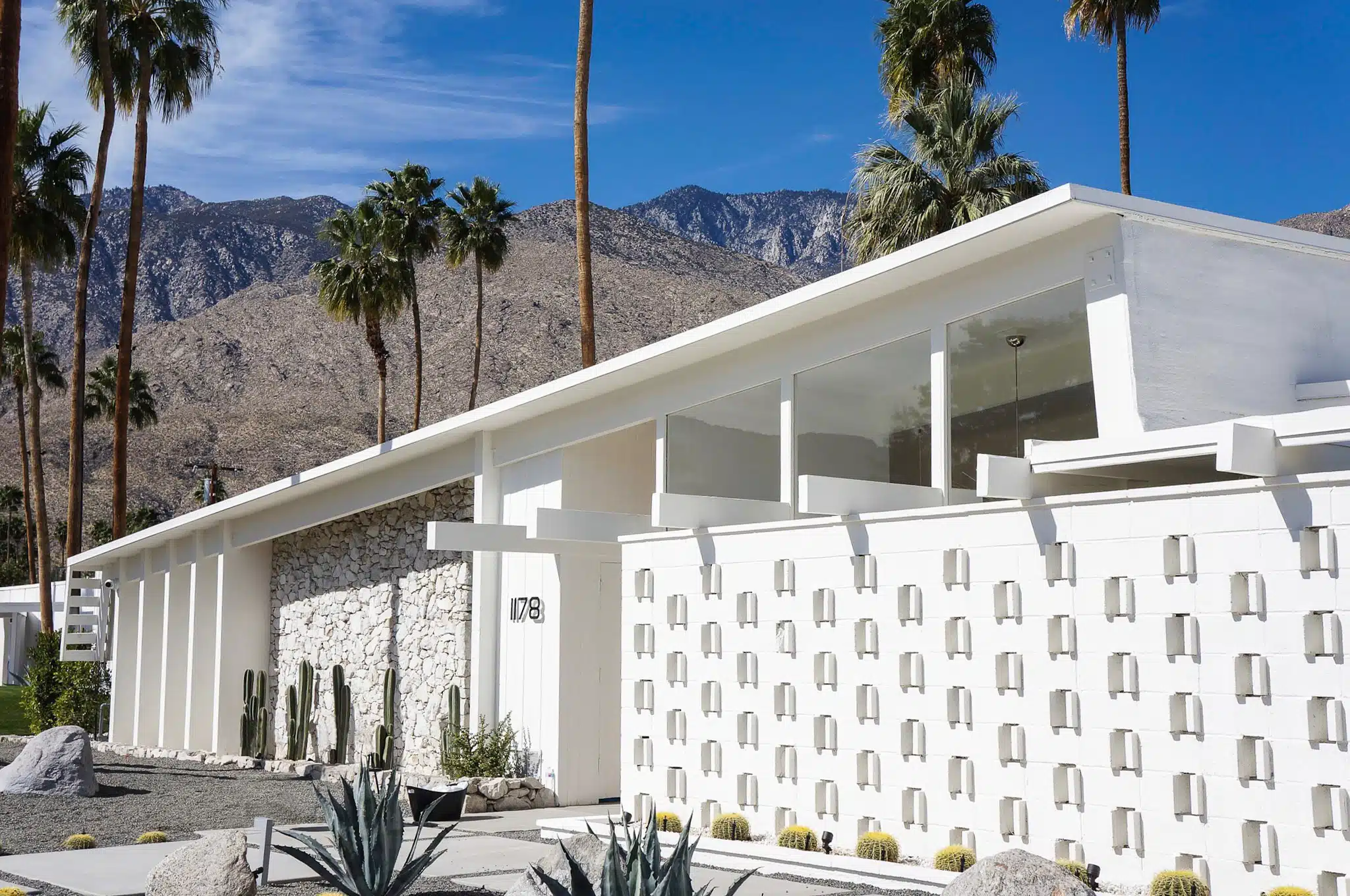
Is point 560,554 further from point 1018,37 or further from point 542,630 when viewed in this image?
point 1018,37

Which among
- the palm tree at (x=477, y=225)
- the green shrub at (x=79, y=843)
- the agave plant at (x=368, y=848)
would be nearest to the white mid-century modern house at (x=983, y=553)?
the agave plant at (x=368, y=848)

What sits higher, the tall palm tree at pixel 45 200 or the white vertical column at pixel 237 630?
the tall palm tree at pixel 45 200

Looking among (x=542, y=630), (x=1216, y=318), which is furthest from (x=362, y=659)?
(x=1216, y=318)

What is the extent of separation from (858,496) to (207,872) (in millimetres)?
5469

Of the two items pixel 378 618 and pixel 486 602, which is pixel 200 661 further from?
pixel 486 602

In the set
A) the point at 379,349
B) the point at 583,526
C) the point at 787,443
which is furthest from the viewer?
the point at 379,349

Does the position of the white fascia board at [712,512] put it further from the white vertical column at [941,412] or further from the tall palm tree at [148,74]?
the tall palm tree at [148,74]

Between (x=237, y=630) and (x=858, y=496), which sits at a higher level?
(x=858, y=496)

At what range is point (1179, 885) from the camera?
8.00 m

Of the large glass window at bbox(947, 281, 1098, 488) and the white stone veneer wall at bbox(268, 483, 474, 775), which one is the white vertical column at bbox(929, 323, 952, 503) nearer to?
the large glass window at bbox(947, 281, 1098, 488)

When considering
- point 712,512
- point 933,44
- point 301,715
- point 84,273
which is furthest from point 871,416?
point 84,273

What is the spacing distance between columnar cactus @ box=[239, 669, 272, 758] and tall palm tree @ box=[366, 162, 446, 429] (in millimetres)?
16314

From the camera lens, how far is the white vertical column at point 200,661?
864 inches

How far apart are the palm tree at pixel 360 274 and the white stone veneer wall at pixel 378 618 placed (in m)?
Result: 14.6
